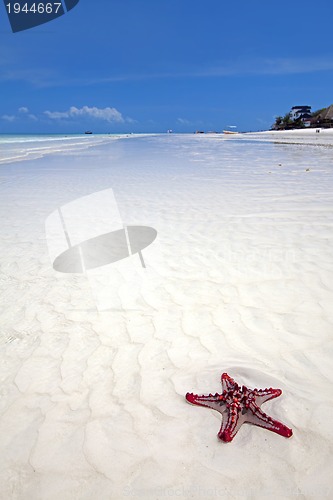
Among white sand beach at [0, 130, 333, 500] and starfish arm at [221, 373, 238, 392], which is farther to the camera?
starfish arm at [221, 373, 238, 392]

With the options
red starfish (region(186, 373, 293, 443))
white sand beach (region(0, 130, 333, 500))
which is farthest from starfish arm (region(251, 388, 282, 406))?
white sand beach (region(0, 130, 333, 500))

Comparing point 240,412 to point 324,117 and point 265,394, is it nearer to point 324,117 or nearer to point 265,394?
point 265,394

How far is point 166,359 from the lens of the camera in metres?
3.03

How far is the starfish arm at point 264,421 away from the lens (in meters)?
2.13

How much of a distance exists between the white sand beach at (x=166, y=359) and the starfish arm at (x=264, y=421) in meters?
0.09

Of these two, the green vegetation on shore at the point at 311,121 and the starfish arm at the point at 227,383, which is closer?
the starfish arm at the point at 227,383

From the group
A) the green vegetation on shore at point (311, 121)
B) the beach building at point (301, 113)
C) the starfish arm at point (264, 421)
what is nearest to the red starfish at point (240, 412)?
the starfish arm at point (264, 421)

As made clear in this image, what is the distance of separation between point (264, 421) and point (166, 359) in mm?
1106

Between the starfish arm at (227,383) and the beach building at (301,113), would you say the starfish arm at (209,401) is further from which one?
the beach building at (301,113)

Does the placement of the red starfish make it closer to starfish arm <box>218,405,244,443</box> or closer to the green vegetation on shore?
starfish arm <box>218,405,244,443</box>

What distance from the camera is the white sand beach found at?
2049 mm

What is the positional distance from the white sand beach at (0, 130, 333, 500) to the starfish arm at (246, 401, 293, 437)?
0.29 ft

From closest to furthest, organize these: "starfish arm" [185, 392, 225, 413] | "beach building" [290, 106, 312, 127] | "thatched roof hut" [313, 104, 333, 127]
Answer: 1. "starfish arm" [185, 392, 225, 413]
2. "thatched roof hut" [313, 104, 333, 127]
3. "beach building" [290, 106, 312, 127]

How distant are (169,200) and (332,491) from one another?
7.64 m
